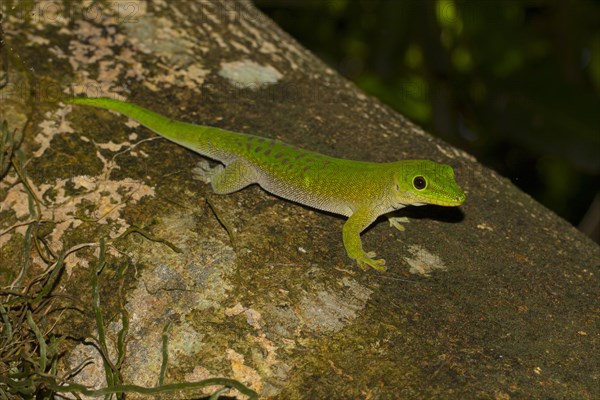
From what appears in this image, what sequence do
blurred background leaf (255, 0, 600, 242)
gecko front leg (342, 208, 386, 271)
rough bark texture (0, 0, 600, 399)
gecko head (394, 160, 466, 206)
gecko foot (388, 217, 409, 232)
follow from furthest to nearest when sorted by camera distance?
blurred background leaf (255, 0, 600, 242) → gecko foot (388, 217, 409, 232) → gecko head (394, 160, 466, 206) → gecko front leg (342, 208, 386, 271) → rough bark texture (0, 0, 600, 399)

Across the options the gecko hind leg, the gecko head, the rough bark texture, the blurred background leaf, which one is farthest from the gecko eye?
the blurred background leaf

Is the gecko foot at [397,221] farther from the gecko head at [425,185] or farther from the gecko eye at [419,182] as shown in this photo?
the gecko eye at [419,182]

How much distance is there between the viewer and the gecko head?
2984 millimetres

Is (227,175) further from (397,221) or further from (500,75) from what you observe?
(500,75)

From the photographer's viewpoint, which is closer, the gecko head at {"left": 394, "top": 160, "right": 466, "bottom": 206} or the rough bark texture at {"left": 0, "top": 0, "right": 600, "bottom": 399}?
the rough bark texture at {"left": 0, "top": 0, "right": 600, "bottom": 399}

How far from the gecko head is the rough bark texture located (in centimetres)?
19

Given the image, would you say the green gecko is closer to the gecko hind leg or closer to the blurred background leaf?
the gecko hind leg

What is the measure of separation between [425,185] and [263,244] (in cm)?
89

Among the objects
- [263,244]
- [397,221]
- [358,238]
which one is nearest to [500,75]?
→ [397,221]

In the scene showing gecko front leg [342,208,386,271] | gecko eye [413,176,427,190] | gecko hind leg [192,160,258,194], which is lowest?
gecko hind leg [192,160,258,194]

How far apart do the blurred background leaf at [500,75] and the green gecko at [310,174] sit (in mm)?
1964

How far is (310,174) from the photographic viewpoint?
Result: 3.22 metres

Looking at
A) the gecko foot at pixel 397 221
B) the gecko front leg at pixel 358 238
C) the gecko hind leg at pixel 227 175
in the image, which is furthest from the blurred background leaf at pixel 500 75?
the gecko hind leg at pixel 227 175

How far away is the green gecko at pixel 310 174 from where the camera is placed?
3.07 meters
